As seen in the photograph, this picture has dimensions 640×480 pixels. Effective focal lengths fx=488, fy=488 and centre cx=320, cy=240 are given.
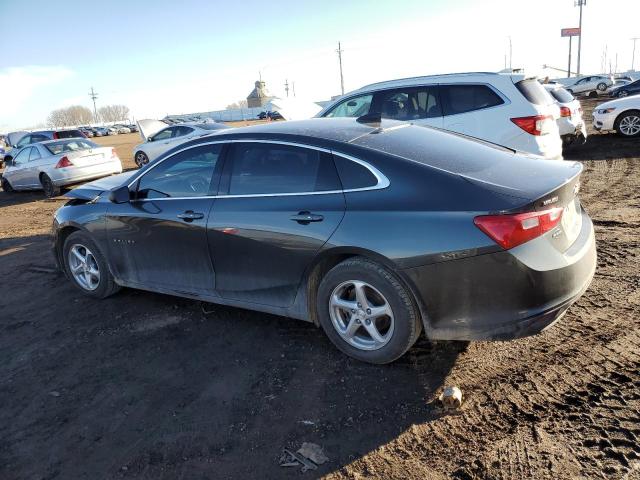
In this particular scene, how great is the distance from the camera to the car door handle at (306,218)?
336cm

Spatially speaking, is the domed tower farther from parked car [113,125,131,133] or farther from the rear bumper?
the rear bumper

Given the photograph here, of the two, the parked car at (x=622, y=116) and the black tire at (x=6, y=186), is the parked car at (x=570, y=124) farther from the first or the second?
the black tire at (x=6, y=186)

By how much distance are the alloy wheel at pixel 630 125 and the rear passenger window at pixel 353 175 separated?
13.2 meters

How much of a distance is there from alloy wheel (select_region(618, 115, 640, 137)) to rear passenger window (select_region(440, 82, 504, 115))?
8528 millimetres

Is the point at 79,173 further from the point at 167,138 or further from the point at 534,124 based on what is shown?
the point at 534,124

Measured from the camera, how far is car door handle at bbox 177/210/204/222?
398 cm

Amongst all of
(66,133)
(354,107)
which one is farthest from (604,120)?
(66,133)

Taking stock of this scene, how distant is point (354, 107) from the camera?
836 centimetres

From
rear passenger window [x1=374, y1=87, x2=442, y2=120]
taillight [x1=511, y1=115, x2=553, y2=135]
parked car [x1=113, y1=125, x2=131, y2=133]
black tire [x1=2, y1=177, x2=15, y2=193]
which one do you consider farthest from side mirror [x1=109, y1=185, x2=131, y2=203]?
parked car [x1=113, y1=125, x2=131, y2=133]

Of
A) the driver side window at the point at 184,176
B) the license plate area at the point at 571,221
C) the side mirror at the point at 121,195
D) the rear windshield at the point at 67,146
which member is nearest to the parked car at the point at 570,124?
the license plate area at the point at 571,221

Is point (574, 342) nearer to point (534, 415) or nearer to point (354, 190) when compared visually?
point (534, 415)

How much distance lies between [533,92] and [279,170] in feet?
17.5

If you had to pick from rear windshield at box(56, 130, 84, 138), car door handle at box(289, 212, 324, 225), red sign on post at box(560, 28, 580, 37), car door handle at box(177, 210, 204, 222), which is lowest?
car door handle at box(177, 210, 204, 222)

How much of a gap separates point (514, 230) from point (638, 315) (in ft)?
5.49
